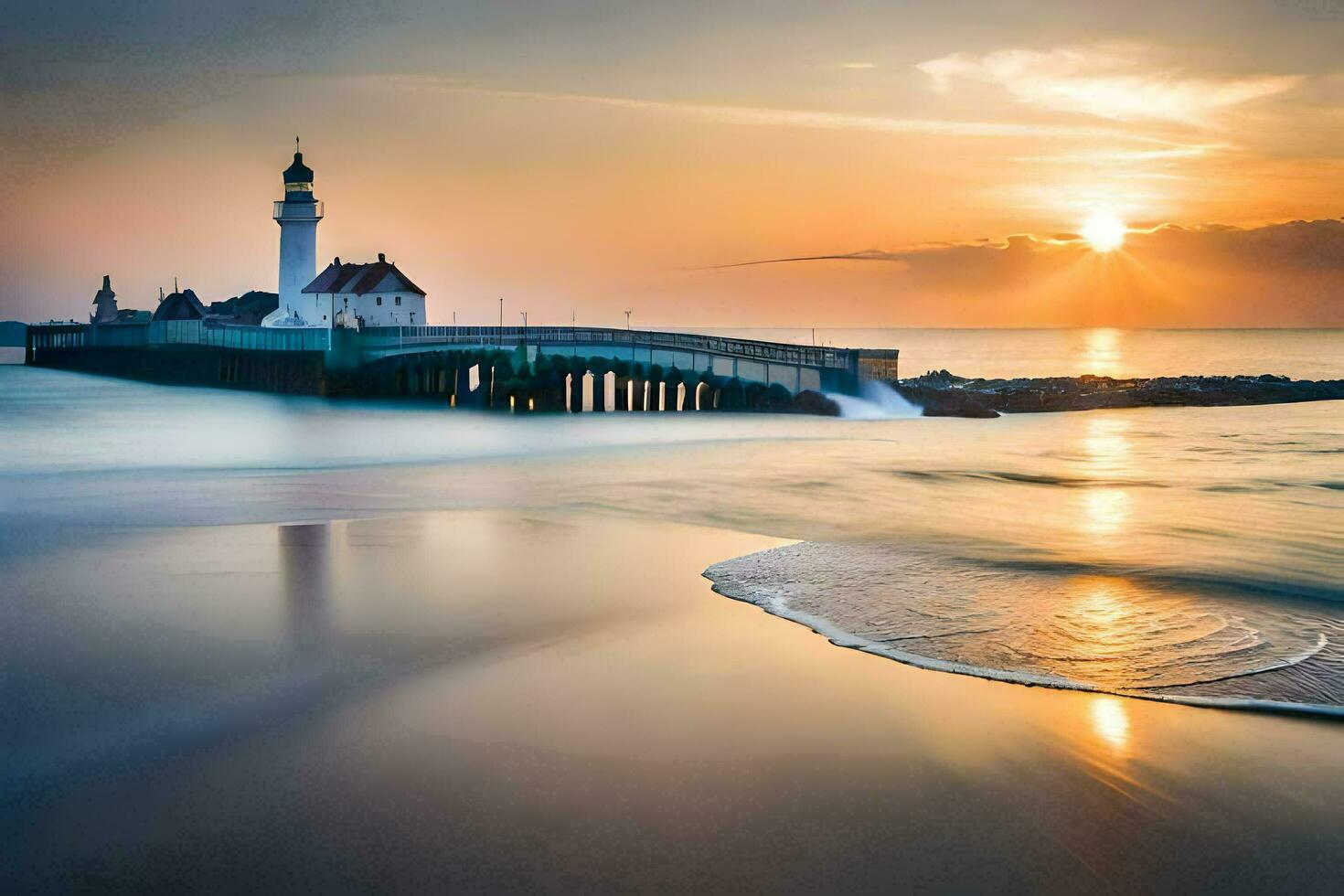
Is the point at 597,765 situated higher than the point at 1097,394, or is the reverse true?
the point at 1097,394

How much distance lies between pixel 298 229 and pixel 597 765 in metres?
70.7

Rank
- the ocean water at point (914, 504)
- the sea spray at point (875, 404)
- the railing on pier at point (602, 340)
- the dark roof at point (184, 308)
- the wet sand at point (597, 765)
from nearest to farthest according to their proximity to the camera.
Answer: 1. the wet sand at point (597, 765)
2. the ocean water at point (914, 504)
3. the sea spray at point (875, 404)
4. the railing on pier at point (602, 340)
5. the dark roof at point (184, 308)

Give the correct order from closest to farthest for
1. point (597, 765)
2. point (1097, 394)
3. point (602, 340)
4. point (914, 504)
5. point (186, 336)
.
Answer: point (597, 765) < point (914, 504) < point (602, 340) < point (1097, 394) < point (186, 336)

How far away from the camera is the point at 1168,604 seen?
35.0 ft

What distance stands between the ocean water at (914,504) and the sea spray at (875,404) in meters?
0.47

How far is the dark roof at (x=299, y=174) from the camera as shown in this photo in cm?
7169

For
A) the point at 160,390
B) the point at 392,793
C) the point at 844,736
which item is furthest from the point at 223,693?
the point at 160,390

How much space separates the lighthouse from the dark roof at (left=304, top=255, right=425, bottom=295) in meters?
0.90

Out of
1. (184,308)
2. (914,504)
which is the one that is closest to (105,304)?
(184,308)

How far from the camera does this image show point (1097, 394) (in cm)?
5391

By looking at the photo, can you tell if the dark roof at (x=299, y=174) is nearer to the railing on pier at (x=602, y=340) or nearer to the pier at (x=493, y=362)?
the pier at (x=493, y=362)

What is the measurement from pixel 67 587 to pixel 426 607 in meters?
3.82

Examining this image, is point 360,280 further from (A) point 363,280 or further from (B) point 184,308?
(B) point 184,308

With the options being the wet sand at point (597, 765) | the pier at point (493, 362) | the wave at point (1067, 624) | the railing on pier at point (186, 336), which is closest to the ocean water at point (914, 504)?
the wave at point (1067, 624)
